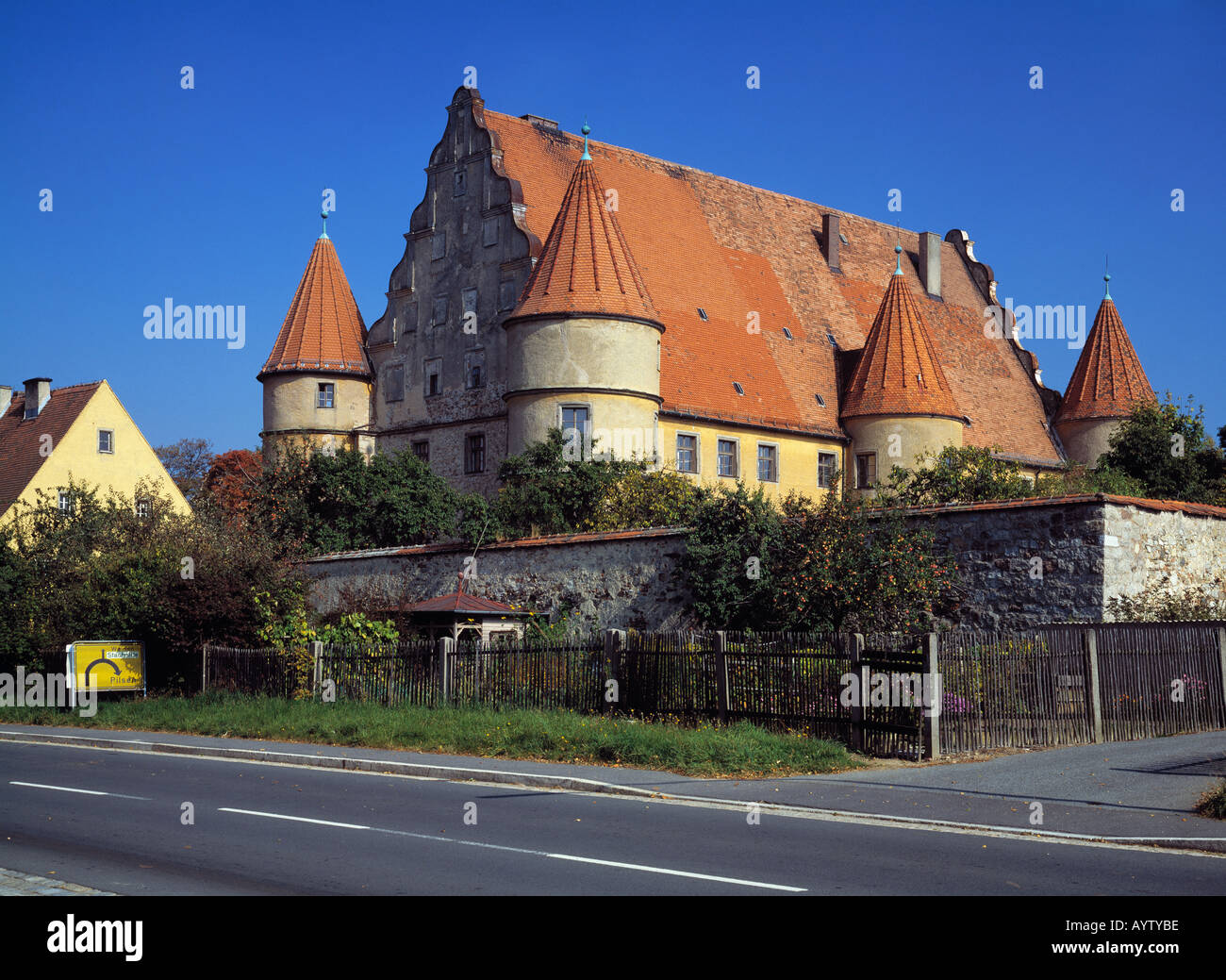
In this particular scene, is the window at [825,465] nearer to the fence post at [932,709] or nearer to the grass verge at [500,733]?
the grass verge at [500,733]

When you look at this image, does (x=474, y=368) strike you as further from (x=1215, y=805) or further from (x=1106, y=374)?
(x=1215, y=805)

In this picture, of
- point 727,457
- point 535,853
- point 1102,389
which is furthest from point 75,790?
point 1102,389

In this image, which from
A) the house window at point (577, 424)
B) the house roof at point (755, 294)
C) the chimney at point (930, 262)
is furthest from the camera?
the chimney at point (930, 262)

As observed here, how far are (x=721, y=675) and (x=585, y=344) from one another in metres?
22.1

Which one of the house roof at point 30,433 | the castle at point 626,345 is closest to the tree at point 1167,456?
the castle at point 626,345

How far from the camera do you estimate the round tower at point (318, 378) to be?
156ft

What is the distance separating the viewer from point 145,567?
98.5 feet

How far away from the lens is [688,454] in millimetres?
43531

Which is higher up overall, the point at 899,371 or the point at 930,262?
the point at 930,262

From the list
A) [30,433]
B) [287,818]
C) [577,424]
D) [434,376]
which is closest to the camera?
[287,818]

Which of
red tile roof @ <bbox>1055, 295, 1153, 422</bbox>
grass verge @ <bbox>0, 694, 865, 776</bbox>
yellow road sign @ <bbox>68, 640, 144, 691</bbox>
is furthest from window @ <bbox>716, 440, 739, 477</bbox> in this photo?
grass verge @ <bbox>0, 694, 865, 776</bbox>

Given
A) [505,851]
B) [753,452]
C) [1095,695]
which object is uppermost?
[753,452]

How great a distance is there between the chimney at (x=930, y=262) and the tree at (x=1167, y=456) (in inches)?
663
